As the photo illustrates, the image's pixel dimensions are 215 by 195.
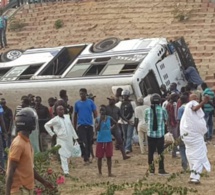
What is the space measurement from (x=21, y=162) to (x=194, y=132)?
469 centimetres

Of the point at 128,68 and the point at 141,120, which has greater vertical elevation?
the point at 128,68

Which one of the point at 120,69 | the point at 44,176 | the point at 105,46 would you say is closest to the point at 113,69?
the point at 120,69

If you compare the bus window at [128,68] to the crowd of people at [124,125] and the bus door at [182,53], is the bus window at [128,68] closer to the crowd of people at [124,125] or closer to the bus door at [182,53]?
the crowd of people at [124,125]

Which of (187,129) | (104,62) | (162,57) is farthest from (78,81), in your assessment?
(187,129)

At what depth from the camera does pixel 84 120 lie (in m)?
13.4

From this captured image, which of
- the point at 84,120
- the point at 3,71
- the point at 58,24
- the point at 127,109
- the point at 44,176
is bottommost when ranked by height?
the point at 44,176

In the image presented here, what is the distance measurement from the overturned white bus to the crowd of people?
1.62 feet

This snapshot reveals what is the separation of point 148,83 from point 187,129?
5681 millimetres

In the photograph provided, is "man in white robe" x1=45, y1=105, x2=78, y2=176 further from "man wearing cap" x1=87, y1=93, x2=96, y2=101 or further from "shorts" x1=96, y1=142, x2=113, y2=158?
"man wearing cap" x1=87, y1=93, x2=96, y2=101

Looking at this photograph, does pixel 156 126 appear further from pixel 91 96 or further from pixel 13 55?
pixel 13 55

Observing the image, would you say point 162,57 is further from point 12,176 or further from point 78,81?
point 12,176

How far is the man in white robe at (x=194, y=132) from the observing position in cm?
1061

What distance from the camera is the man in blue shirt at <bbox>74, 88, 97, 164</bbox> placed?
13375 mm

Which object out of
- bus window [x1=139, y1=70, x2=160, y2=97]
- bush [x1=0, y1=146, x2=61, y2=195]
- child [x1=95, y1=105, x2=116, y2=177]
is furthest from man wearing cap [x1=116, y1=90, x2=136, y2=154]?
bush [x1=0, y1=146, x2=61, y2=195]
